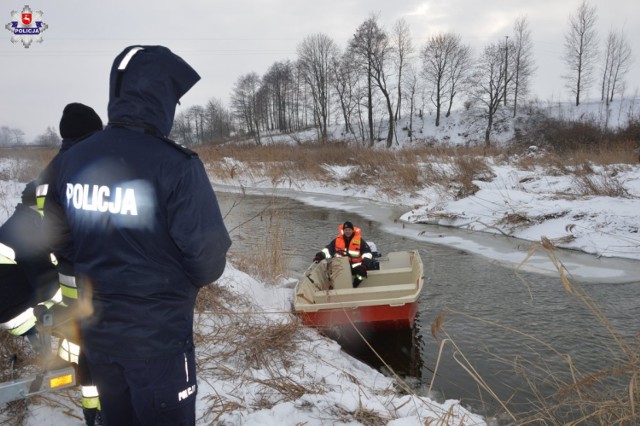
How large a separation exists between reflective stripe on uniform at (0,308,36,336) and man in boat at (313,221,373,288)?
16.2 ft

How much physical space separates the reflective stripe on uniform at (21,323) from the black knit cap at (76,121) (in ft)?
3.25

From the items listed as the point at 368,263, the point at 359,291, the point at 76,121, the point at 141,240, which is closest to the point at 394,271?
the point at 368,263

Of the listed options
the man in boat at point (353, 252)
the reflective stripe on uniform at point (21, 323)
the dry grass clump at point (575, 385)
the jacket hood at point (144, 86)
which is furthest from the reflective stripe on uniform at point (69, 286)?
the man in boat at point (353, 252)

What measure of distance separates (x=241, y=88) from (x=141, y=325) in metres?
55.9

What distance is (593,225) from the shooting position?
960 cm

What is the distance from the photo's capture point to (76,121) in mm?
2504

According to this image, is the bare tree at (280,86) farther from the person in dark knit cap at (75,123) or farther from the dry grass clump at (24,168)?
the person in dark knit cap at (75,123)

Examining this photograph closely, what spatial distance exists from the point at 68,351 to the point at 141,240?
891mm

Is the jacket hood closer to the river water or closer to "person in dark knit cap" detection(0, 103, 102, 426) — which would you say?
"person in dark knit cap" detection(0, 103, 102, 426)

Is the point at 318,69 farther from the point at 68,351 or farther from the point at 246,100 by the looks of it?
the point at 68,351

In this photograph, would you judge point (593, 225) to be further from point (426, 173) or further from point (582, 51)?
point (582, 51)

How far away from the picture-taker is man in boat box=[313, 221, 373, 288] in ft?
22.0

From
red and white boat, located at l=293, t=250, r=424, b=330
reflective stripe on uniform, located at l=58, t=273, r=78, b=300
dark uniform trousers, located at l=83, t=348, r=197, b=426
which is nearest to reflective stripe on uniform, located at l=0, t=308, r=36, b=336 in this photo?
reflective stripe on uniform, located at l=58, t=273, r=78, b=300

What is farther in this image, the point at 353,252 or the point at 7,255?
the point at 353,252
